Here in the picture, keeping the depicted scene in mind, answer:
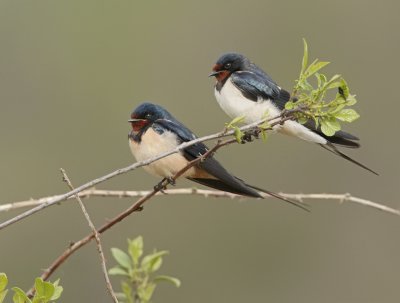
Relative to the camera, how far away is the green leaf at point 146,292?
2336 mm

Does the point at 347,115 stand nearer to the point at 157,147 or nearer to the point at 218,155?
the point at 157,147

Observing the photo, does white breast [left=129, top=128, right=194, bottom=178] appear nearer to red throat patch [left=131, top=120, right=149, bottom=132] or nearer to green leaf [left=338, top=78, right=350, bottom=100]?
red throat patch [left=131, top=120, right=149, bottom=132]

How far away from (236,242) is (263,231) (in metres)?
0.26

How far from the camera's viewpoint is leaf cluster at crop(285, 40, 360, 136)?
6.57 feet

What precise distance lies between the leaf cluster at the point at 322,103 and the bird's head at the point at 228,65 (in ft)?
3.65

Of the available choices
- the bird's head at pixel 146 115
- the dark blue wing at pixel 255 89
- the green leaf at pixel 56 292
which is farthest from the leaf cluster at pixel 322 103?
the dark blue wing at pixel 255 89

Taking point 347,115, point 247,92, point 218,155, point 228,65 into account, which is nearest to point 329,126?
point 347,115

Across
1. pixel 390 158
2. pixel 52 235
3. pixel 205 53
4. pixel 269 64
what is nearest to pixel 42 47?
pixel 205 53

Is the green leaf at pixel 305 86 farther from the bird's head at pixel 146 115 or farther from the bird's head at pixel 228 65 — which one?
the bird's head at pixel 228 65

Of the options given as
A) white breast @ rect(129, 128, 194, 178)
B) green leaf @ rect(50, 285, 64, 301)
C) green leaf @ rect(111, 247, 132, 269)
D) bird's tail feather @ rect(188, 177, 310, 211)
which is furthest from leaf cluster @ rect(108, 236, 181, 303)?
green leaf @ rect(50, 285, 64, 301)

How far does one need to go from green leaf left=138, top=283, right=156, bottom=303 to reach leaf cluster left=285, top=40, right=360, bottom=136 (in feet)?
1.89

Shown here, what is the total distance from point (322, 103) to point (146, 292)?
2.07 feet

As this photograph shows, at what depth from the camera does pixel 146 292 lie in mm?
2354

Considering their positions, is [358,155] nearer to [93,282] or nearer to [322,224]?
[322,224]
